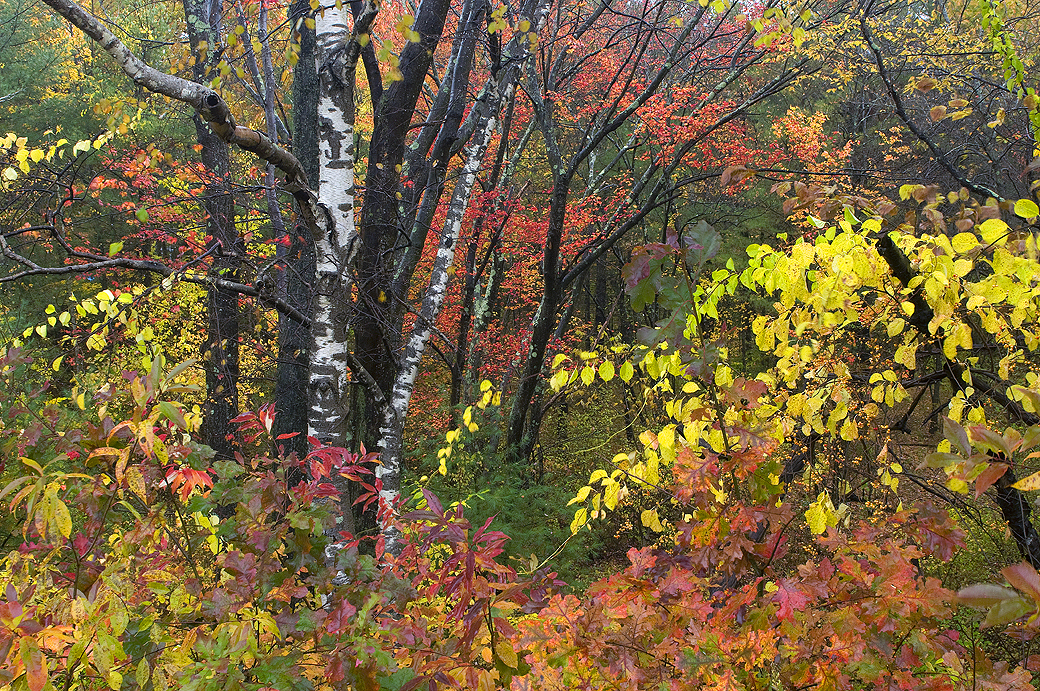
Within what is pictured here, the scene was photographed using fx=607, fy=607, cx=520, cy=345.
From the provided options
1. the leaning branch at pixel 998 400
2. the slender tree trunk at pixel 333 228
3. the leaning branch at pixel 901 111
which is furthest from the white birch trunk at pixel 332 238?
the leaning branch at pixel 901 111

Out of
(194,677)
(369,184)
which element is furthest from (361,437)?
(194,677)

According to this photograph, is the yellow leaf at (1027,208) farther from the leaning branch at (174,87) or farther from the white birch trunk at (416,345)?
the white birch trunk at (416,345)

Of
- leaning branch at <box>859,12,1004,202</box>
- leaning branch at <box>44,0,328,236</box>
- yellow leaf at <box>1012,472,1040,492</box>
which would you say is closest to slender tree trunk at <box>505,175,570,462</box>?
leaning branch at <box>859,12,1004,202</box>

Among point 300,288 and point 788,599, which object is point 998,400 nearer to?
point 788,599

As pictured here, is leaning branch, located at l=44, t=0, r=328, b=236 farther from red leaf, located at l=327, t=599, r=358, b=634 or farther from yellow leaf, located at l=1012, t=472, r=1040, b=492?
yellow leaf, located at l=1012, t=472, r=1040, b=492

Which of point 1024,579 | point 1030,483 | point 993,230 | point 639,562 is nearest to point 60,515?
point 639,562

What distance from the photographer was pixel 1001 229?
5.57ft

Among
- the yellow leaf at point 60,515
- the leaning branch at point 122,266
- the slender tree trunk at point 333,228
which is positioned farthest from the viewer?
the slender tree trunk at point 333,228

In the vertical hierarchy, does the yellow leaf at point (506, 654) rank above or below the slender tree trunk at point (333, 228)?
below

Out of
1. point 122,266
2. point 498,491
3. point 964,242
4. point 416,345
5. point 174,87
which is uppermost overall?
point 174,87

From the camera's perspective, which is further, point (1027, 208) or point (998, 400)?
point (998, 400)

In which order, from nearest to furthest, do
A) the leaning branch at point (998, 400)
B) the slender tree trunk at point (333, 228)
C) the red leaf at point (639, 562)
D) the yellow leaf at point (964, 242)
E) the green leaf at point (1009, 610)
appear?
the green leaf at point (1009, 610) < the yellow leaf at point (964, 242) < the red leaf at point (639, 562) < the leaning branch at point (998, 400) < the slender tree trunk at point (333, 228)

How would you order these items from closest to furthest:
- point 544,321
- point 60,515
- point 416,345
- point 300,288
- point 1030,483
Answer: point 1030,483 → point 60,515 → point 300,288 → point 416,345 → point 544,321

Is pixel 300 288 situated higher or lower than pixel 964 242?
higher
